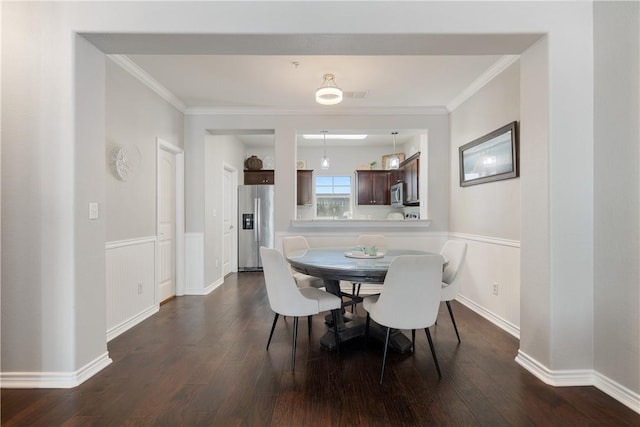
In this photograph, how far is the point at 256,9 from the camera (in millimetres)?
1985

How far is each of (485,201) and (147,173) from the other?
12.0ft

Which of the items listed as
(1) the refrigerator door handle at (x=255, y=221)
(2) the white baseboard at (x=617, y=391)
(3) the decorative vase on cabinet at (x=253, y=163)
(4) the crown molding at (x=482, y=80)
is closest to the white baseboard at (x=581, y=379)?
(2) the white baseboard at (x=617, y=391)

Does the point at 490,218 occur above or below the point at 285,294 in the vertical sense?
above

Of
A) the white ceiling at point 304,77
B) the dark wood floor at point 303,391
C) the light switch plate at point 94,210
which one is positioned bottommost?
the dark wood floor at point 303,391

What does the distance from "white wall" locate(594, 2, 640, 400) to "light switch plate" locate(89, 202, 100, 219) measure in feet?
10.8

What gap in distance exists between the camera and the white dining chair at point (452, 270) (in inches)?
101

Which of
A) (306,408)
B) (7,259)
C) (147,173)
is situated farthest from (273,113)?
(306,408)

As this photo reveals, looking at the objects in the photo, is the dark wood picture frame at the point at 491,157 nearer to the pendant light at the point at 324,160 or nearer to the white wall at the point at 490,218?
the white wall at the point at 490,218

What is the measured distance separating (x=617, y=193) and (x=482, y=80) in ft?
6.37

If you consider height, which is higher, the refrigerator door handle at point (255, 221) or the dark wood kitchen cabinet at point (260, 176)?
the dark wood kitchen cabinet at point (260, 176)

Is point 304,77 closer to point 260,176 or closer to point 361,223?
point 361,223

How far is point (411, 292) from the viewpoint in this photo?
1.97 m

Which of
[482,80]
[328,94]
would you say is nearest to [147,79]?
[328,94]

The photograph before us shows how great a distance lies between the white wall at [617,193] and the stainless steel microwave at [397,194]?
4063mm
